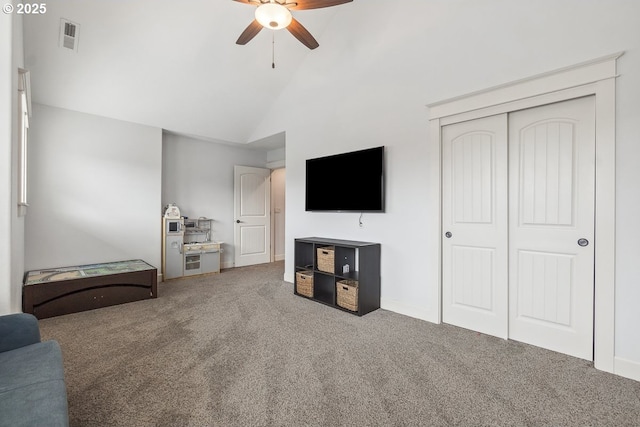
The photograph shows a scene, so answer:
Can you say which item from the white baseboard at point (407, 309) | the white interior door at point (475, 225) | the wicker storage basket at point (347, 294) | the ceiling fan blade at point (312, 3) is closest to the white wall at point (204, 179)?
the wicker storage basket at point (347, 294)

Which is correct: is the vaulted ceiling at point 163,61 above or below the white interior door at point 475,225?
above

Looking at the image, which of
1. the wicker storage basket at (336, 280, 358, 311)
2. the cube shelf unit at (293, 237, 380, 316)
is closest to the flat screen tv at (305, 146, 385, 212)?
the cube shelf unit at (293, 237, 380, 316)

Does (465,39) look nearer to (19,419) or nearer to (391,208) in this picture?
(391,208)

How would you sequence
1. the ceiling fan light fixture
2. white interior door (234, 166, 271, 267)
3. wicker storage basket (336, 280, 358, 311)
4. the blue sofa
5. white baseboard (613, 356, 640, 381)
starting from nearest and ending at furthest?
the blue sofa < white baseboard (613, 356, 640, 381) < the ceiling fan light fixture < wicker storage basket (336, 280, 358, 311) < white interior door (234, 166, 271, 267)

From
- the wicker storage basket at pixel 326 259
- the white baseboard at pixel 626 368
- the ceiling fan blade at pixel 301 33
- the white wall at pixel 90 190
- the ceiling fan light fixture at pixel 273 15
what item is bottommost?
the white baseboard at pixel 626 368

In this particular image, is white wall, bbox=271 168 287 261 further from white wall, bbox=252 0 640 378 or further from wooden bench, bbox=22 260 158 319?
wooden bench, bbox=22 260 158 319

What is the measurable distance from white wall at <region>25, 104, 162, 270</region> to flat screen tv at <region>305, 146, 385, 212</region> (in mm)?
2573

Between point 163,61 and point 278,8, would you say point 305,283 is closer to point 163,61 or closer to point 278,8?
point 278,8

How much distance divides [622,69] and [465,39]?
1.20 meters

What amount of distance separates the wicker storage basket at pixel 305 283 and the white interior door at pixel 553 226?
2.13 m

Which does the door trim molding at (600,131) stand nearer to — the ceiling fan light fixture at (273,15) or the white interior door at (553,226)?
the white interior door at (553,226)

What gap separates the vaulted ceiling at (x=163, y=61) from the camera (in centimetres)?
308

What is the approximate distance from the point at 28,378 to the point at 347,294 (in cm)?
256

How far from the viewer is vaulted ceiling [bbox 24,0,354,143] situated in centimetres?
308
